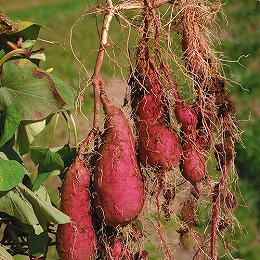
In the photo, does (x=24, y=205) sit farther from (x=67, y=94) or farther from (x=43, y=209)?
(x=67, y=94)

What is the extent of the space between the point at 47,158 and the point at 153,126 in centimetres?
17

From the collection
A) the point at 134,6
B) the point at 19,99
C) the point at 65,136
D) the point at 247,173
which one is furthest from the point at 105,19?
the point at 65,136

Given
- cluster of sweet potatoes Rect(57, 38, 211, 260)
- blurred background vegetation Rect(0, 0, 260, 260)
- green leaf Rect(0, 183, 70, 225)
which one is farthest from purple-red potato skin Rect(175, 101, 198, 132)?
blurred background vegetation Rect(0, 0, 260, 260)

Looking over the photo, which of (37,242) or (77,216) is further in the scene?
(37,242)

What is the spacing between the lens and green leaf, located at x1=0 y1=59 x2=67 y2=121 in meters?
1.06

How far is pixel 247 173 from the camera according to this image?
10.6 feet

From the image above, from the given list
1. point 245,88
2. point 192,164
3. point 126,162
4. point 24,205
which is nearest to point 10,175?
point 24,205

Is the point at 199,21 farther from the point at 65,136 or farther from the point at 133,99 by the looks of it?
the point at 65,136

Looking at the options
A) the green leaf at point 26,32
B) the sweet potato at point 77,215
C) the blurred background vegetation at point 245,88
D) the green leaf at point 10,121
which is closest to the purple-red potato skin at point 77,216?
the sweet potato at point 77,215

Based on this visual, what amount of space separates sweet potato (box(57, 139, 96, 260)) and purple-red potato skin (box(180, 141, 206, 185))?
0.51ft

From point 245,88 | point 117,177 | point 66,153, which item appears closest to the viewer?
point 117,177

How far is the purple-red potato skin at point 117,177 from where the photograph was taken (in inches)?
40.9

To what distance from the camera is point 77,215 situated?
1055 mm

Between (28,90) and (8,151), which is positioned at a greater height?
(28,90)
